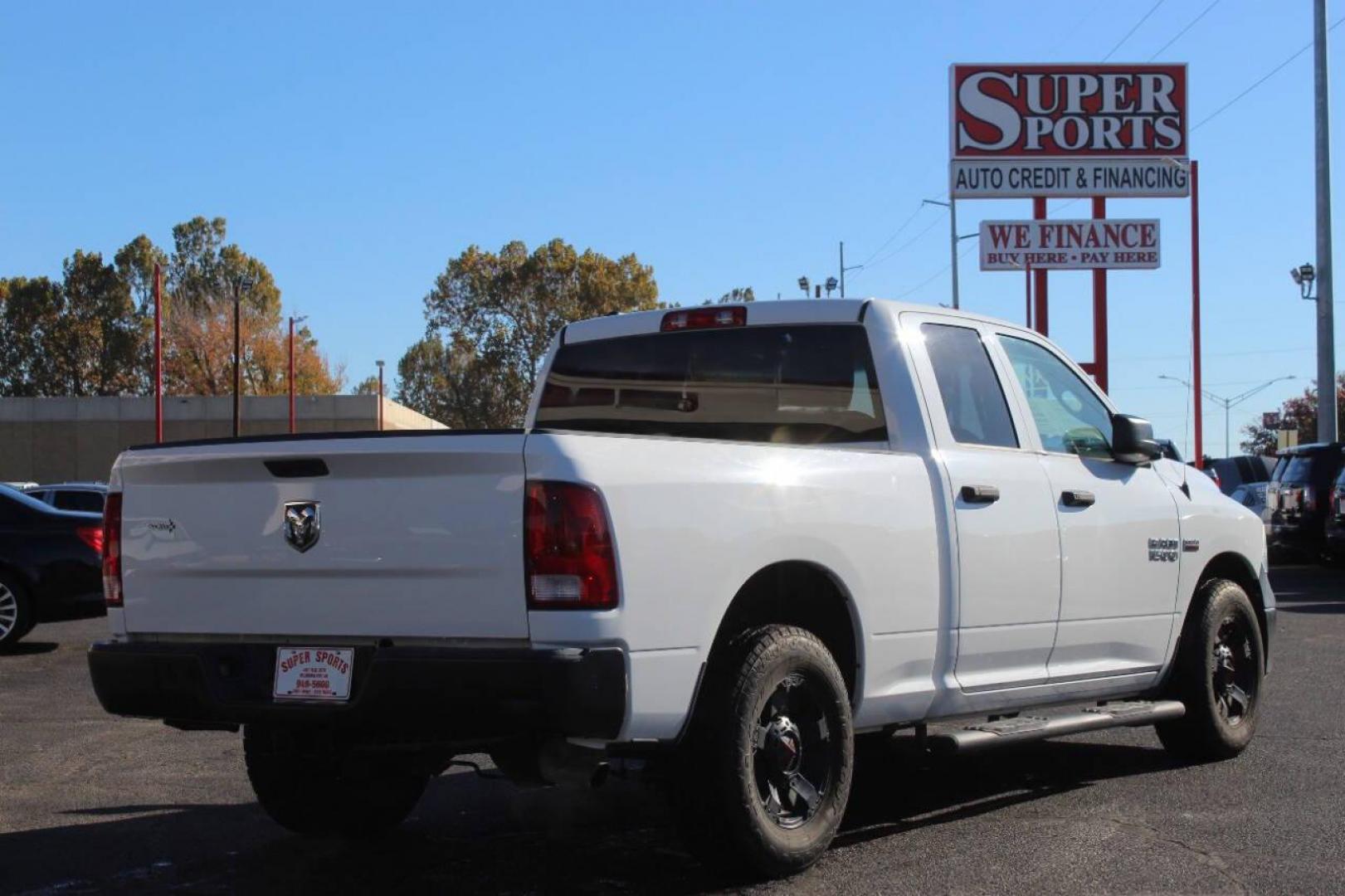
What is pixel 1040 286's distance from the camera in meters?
30.3

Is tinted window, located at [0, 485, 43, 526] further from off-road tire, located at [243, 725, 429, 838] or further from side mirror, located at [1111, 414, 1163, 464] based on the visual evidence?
side mirror, located at [1111, 414, 1163, 464]

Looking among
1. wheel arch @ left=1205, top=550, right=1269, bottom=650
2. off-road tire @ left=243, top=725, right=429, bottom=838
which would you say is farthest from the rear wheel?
wheel arch @ left=1205, top=550, right=1269, bottom=650

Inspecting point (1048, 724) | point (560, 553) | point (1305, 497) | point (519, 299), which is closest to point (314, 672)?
point (560, 553)

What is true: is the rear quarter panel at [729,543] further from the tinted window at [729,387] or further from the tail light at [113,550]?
the tail light at [113,550]

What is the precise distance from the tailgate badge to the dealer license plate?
32 centimetres

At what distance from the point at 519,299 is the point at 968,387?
256 ft

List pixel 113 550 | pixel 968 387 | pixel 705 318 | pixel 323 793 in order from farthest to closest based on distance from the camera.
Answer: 1. pixel 705 318
2. pixel 968 387
3. pixel 323 793
4. pixel 113 550

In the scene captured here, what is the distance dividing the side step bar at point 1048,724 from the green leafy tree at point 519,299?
75.0m

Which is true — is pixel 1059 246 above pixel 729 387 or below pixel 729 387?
above

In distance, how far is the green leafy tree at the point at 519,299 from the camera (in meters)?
82.6

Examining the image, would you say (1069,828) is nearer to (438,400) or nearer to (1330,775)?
(1330,775)

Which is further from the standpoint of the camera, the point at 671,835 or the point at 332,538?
the point at 671,835

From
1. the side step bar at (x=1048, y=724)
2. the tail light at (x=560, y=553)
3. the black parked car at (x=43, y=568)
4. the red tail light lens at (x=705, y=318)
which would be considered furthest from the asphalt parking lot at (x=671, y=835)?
the black parked car at (x=43, y=568)

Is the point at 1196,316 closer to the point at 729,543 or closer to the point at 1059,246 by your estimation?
the point at 1059,246
